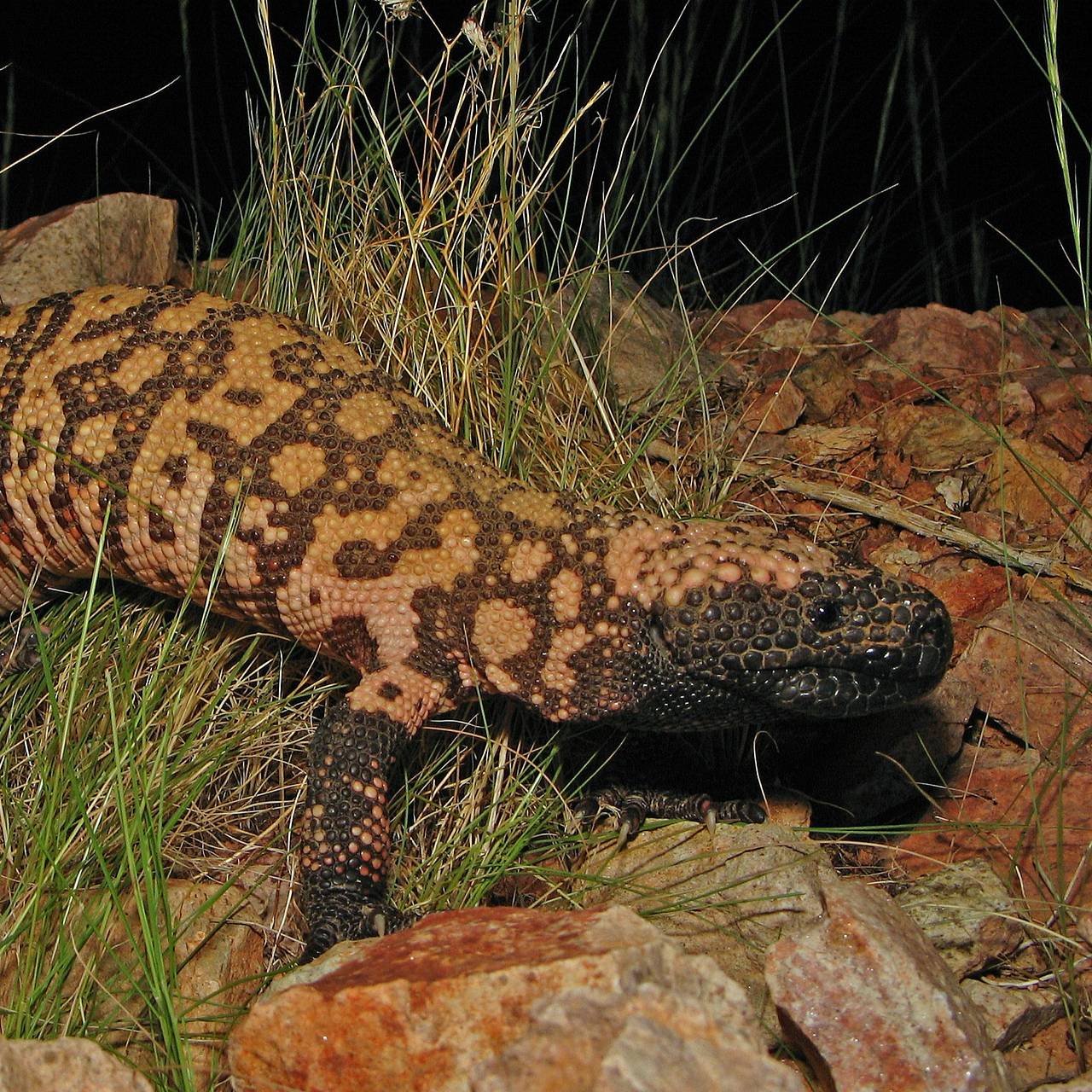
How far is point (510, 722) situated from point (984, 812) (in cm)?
122

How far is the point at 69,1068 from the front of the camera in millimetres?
2184

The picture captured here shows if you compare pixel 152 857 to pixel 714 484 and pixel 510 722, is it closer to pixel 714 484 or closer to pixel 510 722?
pixel 510 722

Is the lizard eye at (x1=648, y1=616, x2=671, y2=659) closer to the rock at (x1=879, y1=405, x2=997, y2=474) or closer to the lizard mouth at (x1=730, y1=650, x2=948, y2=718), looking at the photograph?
the lizard mouth at (x1=730, y1=650, x2=948, y2=718)

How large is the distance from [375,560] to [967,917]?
5.18 feet

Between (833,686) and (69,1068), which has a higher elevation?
(833,686)

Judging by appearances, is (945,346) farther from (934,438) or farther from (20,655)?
(20,655)

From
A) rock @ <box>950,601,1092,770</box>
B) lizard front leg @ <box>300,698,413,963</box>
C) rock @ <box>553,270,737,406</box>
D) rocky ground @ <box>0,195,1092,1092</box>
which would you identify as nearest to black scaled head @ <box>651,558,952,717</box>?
rocky ground @ <box>0,195,1092,1092</box>

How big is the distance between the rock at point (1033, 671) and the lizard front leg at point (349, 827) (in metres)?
1.58

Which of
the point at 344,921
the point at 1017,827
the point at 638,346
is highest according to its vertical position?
the point at 638,346

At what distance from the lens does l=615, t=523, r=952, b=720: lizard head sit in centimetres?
282

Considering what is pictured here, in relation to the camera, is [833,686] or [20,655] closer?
[833,686]

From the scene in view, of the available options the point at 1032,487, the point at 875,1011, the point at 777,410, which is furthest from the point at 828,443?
the point at 875,1011

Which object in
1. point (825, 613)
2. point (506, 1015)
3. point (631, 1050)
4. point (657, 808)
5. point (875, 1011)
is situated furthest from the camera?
point (657, 808)

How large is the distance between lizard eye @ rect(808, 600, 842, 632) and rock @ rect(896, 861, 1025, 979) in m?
0.65
